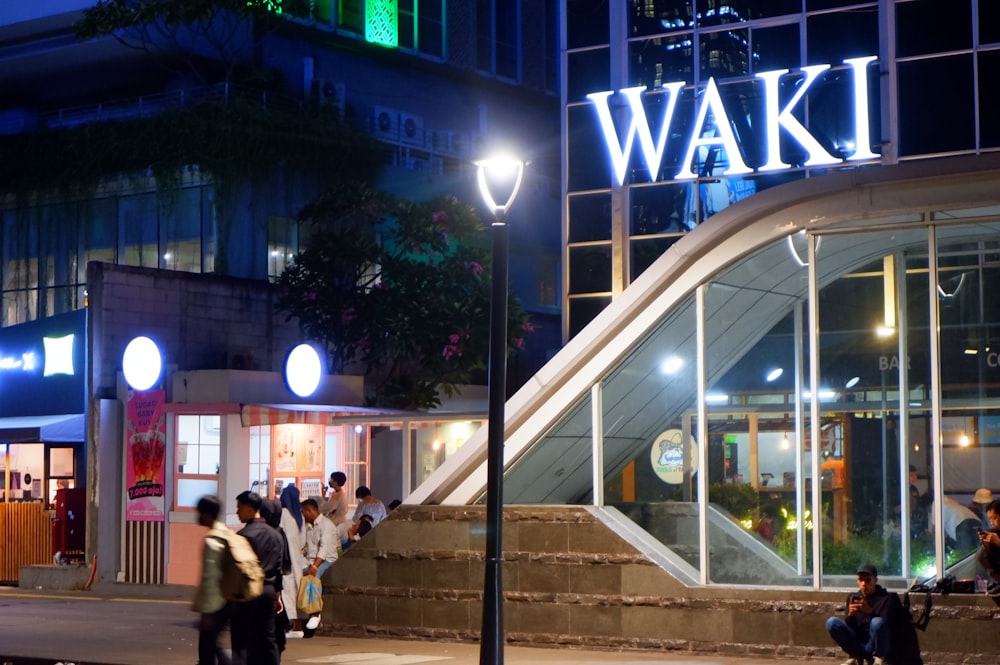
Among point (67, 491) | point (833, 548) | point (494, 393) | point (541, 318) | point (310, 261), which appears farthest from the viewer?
point (541, 318)

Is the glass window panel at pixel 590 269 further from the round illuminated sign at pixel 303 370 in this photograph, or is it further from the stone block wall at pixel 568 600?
the stone block wall at pixel 568 600

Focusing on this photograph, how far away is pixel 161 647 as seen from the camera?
17.4 m

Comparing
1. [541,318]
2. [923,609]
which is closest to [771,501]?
[923,609]

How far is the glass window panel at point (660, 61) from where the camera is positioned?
89.3 ft

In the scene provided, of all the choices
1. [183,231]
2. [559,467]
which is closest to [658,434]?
[559,467]

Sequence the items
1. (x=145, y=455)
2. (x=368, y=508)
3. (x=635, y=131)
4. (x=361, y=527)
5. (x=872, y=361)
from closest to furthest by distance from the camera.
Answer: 1. (x=872, y=361)
2. (x=361, y=527)
3. (x=368, y=508)
4. (x=145, y=455)
5. (x=635, y=131)

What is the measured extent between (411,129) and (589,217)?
14575 mm

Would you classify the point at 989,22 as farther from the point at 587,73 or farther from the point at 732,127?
the point at 587,73

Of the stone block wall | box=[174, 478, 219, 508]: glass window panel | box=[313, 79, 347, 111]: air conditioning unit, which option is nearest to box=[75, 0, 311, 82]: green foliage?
box=[313, 79, 347, 111]: air conditioning unit

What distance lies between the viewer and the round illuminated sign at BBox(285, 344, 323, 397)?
2595 cm

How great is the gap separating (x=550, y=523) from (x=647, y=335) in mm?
2232

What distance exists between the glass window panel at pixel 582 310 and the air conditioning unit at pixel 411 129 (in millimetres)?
13856

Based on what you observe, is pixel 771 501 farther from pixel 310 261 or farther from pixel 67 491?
pixel 310 261

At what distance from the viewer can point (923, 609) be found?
1477 cm
